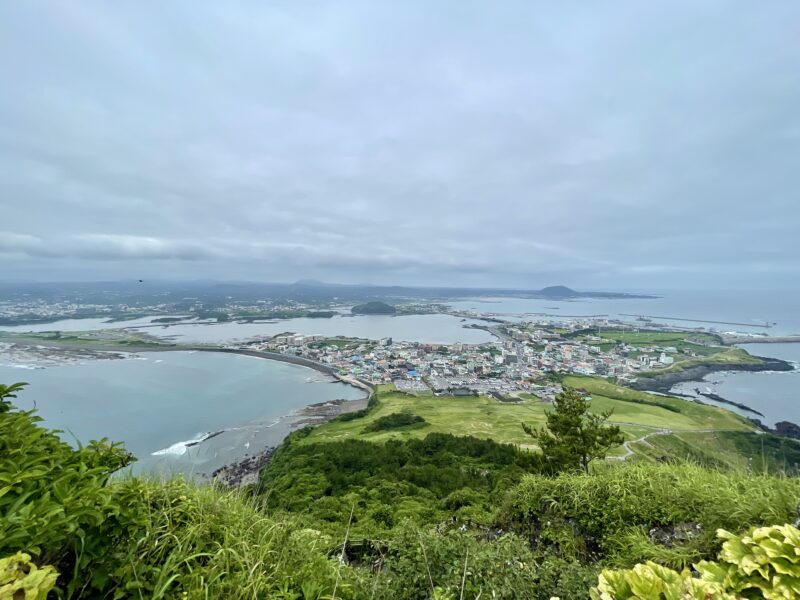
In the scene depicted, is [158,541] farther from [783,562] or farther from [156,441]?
[156,441]

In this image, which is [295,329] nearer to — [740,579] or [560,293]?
[740,579]

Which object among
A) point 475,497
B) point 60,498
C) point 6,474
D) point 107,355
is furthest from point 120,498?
point 107,355

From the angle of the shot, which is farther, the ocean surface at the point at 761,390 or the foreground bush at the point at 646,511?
the ocean surface at the point at 761,390

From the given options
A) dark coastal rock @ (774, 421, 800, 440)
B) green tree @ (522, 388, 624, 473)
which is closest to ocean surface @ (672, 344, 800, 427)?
dark coastal rock @ (774, 421, 800, 440)

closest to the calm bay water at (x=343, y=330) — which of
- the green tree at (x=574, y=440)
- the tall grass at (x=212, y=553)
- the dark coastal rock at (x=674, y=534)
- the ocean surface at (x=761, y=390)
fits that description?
the ocean surface at (x=761, y=390)

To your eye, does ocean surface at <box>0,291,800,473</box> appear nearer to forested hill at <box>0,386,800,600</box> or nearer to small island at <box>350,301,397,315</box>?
forested hill at <box>0,386,800,600</box>

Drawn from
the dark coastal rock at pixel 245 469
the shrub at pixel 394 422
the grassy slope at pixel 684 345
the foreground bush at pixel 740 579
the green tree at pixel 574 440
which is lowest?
the dark coastal rock at pixel 245 469

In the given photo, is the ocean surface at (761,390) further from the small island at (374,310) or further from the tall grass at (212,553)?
the small island at (374,310)
